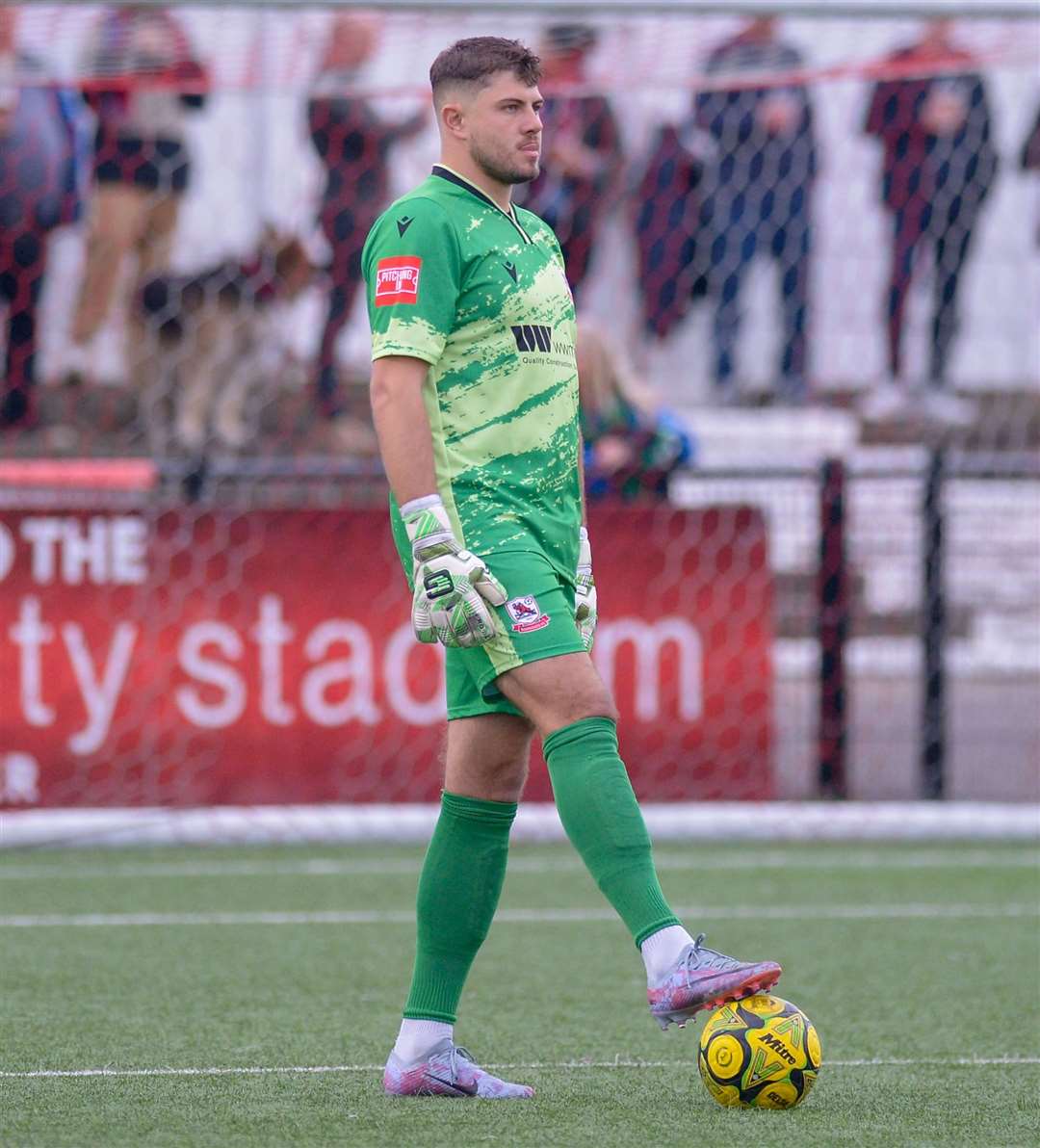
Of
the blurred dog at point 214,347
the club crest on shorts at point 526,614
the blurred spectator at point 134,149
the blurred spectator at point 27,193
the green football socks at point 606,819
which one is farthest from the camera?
the blurred dog at point 214,347

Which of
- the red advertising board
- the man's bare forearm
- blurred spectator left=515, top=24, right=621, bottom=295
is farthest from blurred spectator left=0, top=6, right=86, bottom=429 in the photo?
the man's bare forearm

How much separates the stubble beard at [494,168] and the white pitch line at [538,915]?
115 inches

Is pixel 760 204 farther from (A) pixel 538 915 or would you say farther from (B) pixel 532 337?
(B) pixel 532 337

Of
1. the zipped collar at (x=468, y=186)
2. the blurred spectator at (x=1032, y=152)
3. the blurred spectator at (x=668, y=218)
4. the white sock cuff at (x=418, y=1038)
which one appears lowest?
the white sock cuff at (x=418, y=1038)

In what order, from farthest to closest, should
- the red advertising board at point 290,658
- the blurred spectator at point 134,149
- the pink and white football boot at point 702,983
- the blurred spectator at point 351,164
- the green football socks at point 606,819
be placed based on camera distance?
the blurred spectator at point 351,164, the blurred spectator at point 134,149, the red advertising board at point 290,658, the green football socks at point 606,819, the pink and white football boot at point 702,983

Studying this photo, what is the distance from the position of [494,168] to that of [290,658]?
436 centimetres

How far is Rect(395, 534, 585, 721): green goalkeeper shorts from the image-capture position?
4070mm

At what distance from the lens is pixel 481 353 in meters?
4.20

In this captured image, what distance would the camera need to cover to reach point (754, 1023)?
12.9 feet

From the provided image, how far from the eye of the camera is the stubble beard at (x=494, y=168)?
4.27 metres

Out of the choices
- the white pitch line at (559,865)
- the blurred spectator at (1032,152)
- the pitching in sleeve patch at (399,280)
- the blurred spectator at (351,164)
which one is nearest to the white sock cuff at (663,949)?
the pitching in sleeve patch at (399,280)

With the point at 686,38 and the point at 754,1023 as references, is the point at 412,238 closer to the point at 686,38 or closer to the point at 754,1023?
the point at 754,1023

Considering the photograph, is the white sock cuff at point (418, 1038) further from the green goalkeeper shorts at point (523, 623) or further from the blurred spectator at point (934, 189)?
the blurred spectator at point (934, 189)

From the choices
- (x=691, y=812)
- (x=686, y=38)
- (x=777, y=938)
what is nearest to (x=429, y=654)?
(x=691, y=812)
